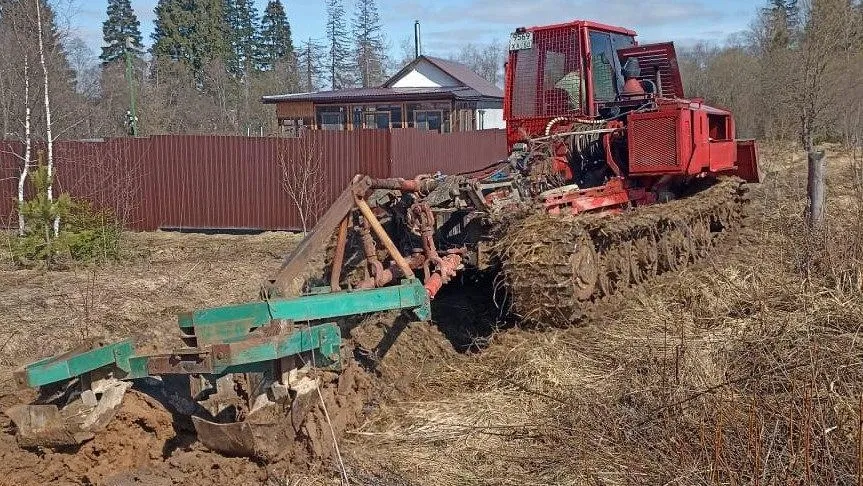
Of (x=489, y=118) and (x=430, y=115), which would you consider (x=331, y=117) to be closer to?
(x=430, y=115)

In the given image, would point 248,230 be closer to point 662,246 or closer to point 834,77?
point 662,246

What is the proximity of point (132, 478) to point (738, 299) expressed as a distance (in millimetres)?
5024

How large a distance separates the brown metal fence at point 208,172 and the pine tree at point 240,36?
148ft

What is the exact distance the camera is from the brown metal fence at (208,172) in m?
15.1

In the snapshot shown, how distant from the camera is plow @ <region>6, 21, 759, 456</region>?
182 inches

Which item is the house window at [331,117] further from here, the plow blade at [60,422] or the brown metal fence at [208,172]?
the plow blade at [60,422]

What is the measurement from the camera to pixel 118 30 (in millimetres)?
61656

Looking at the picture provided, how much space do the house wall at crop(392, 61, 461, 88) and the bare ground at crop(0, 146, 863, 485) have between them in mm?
33742

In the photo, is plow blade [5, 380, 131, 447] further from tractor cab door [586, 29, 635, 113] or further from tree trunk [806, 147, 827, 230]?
tree trunk [806, 147, 827, 230]

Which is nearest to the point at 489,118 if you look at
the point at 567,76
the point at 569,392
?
the point at 567,76

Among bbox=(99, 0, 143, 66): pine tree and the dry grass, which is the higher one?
bbox=(99, 0, 143, 66): pine tree

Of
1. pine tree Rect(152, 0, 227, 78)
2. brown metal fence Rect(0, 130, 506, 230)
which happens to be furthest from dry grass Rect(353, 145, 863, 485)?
pine tree Rect(152, 0, 227, 78)

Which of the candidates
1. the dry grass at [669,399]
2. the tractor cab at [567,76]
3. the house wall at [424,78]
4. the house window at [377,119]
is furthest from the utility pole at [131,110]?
the dry grass at [669,399]

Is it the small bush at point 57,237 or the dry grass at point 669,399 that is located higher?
the small bush at point 57,237
